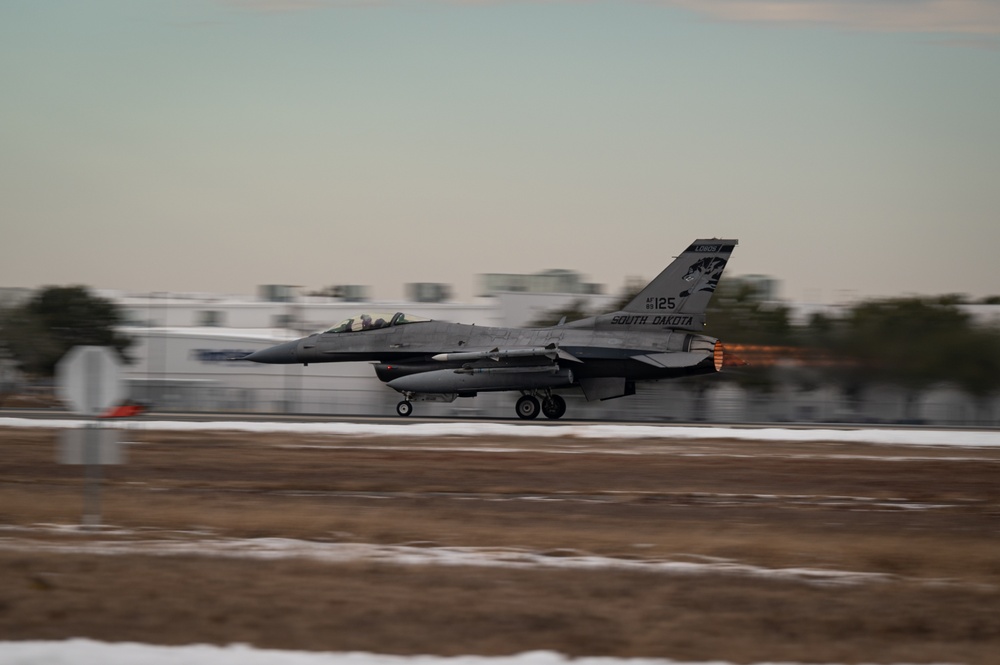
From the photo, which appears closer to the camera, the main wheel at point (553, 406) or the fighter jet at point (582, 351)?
the fighter jet at point (582, 351)

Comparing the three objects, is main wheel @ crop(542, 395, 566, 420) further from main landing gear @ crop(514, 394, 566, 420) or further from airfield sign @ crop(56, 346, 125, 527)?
airfield sign @ crop(56, 346, 125, 527)

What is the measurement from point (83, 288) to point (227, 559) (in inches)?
2340

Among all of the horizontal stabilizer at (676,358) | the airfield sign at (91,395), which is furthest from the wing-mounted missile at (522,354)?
the airfield sign at (91,395)

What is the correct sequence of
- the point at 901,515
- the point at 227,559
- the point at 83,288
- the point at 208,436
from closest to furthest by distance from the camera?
1. the point at 227,559
2. the point at 901,515
3. the point at 208,436
4. the point at 83,288

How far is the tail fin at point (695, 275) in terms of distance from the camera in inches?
1373

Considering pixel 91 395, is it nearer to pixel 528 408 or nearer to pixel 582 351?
pixel 582 351

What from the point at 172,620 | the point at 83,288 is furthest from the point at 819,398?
the point at 83,288

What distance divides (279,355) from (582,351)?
11.9 m

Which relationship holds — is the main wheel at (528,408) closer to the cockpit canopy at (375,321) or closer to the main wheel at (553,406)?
the main wheel at (553,406)

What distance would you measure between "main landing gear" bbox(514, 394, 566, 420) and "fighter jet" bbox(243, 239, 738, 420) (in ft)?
0.11

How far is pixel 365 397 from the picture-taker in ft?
150

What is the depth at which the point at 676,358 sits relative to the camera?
113 feet

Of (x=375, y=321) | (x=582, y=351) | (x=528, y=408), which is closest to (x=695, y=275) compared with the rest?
(x=582, y=351)

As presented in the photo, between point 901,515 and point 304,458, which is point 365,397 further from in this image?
point 901,515
